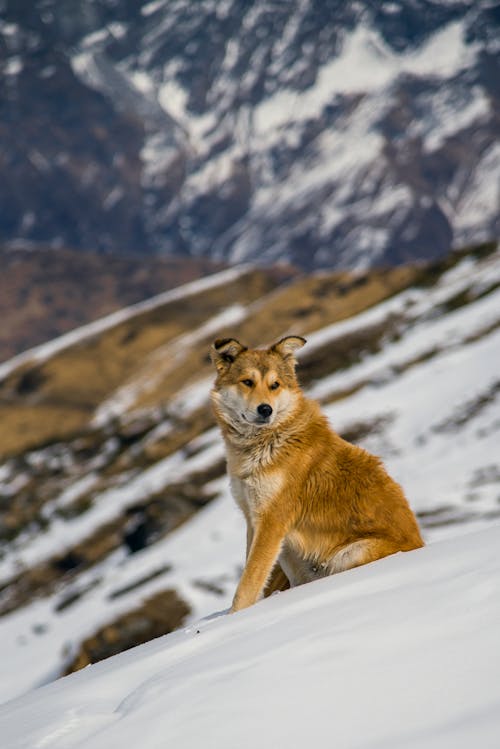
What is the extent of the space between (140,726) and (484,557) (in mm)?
3049

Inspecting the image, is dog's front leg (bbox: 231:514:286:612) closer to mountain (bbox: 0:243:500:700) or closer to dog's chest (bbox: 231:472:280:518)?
dog's chest (bbox: 231:472:280:518)

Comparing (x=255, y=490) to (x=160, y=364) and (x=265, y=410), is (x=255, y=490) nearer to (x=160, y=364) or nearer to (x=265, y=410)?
(x=265, y=410)

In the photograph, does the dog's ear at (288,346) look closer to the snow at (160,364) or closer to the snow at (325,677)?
the snow at (325,677)

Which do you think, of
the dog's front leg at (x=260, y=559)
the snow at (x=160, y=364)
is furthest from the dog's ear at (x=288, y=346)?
the snow at (x=160, y=364)

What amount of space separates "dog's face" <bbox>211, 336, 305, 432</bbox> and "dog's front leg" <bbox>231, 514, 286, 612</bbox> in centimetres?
108

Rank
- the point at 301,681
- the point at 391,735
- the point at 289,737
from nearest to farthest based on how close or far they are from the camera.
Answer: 1. the point at 391,735
2. the point at 289,737
3. the point at 301,681

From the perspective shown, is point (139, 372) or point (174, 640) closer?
point (174, 640)

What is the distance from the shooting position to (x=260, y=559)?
9.84 meters

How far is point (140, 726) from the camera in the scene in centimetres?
666

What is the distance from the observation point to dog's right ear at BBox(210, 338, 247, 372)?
11.0 meters

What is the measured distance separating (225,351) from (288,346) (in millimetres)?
678

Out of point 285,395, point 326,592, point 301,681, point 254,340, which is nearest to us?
point 301,681

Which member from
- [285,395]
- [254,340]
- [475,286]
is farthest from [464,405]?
[254,340]

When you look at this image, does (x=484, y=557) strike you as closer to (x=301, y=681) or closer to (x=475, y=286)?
(x=301, y=681)
